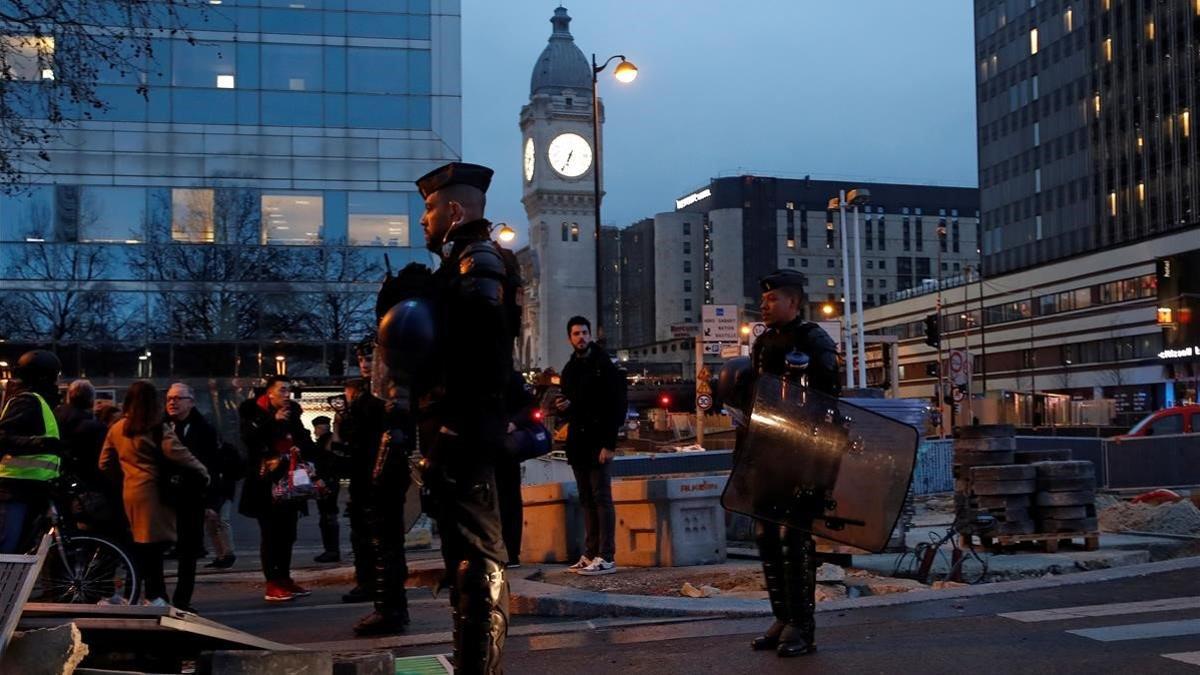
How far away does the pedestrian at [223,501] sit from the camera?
11.3 m

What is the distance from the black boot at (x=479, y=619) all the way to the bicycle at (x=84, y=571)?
5206 millimetres

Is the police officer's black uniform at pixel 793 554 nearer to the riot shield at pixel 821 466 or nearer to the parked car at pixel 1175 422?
the riot shield at pixel 821 466

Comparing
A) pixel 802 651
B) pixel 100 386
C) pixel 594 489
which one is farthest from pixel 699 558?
pixel 100 386

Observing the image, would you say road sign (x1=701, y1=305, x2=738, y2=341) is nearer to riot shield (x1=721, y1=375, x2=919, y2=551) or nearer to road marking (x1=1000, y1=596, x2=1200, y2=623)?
road marking (x1=1000, y1=596, x2=1200, y2=623)

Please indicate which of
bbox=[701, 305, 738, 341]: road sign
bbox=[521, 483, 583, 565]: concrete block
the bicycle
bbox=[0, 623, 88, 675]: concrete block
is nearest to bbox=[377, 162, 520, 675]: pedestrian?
bbox=[0, 623, 88, 675]: concrete block

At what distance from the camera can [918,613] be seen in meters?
7.55

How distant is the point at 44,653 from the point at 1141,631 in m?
5.45

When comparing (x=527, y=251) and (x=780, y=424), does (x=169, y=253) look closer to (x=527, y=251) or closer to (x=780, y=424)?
(x=780, y=424)

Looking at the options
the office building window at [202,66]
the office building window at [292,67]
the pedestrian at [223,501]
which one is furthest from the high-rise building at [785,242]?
the pedestrian at [223,501]

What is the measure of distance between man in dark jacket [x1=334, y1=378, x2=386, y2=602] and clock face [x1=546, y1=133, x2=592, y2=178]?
134 meters

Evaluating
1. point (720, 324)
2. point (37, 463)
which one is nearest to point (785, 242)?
point (720, 324)

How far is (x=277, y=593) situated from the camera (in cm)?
975

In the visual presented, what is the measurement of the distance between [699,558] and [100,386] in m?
26.6

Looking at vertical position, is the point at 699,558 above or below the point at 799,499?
below
